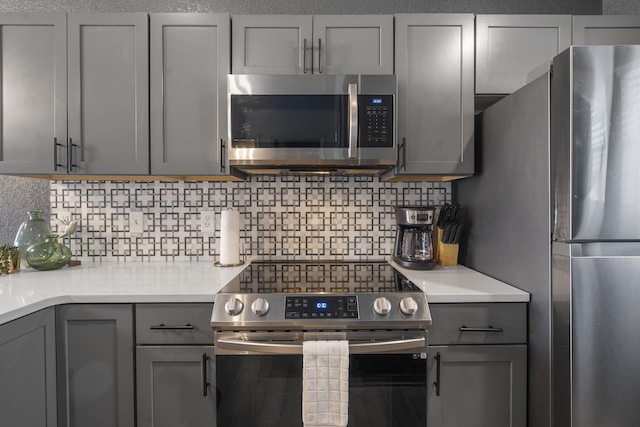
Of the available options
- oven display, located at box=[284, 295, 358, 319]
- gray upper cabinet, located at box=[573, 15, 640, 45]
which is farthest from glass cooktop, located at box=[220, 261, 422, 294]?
gray upper cabinet, located at box=[573, 15, 640, 45]

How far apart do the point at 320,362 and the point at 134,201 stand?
56.8 inches

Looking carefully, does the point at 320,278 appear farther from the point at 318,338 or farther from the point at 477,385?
the point at 477,385

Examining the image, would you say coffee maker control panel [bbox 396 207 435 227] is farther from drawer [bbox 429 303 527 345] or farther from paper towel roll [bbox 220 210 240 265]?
paper towel roll [bbox 220 210 240 265]

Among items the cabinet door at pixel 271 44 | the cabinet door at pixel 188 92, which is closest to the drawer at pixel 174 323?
the cabinet door at pixel 188 92

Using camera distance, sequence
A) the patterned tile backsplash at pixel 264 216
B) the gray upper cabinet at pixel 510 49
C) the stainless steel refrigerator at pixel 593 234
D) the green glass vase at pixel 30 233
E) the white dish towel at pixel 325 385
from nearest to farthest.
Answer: the stainless steel refrigerator at pixel 593 234 → the white dish towel at pixel 325 385 → the gray upper cabinet at pixel 510 49 → the green glass vase at pixel 30 233 → the patterned tile backsplash at pixel 264 216

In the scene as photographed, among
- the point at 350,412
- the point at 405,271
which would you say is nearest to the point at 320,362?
the point at 350,412

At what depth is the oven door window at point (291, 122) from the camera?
1624 mm

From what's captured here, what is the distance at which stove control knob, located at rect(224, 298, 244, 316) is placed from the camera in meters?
1.32

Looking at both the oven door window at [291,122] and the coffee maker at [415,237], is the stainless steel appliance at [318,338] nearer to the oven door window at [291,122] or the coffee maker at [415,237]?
the coffee maker at [415,237]

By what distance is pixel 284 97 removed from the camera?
5.33 ft

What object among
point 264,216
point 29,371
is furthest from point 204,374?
point 264,216

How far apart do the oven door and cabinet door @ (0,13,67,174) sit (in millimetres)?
1266

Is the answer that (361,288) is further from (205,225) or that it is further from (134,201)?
(134,201)

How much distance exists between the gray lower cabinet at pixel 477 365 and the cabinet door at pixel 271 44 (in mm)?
1249
